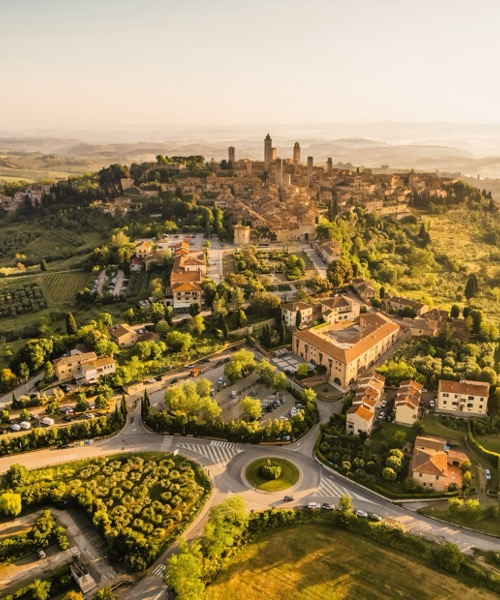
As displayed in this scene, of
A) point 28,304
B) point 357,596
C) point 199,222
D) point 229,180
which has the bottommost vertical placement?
point 357,596

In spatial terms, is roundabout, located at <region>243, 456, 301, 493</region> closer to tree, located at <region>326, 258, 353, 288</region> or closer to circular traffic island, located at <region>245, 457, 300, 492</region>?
circular traffic island, located at <region>245, 457, 300, 492</region>

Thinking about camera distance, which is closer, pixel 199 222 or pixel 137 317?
pixel 137 317

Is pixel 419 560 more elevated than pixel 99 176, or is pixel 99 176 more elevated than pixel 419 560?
pixel 99 176

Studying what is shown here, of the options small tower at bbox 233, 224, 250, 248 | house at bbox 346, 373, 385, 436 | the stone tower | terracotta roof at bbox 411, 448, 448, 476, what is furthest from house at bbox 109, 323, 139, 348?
the stone tower

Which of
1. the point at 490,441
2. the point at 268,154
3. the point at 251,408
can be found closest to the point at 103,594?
the point at 251,408

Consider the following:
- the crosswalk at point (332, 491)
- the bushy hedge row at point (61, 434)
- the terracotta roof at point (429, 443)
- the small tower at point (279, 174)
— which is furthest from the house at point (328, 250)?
the bushy hedge row at point (61, 434)

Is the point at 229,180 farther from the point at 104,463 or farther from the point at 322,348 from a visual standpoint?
the point at 104,463

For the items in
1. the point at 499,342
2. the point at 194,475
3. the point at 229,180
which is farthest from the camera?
the point at 229,180

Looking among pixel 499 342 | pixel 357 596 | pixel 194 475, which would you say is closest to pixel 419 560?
pixel 357 596

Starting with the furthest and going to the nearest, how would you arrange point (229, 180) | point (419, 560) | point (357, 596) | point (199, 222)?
point (229, 180) → point (199, 222) → point (419, 560) → point (357, 596)
